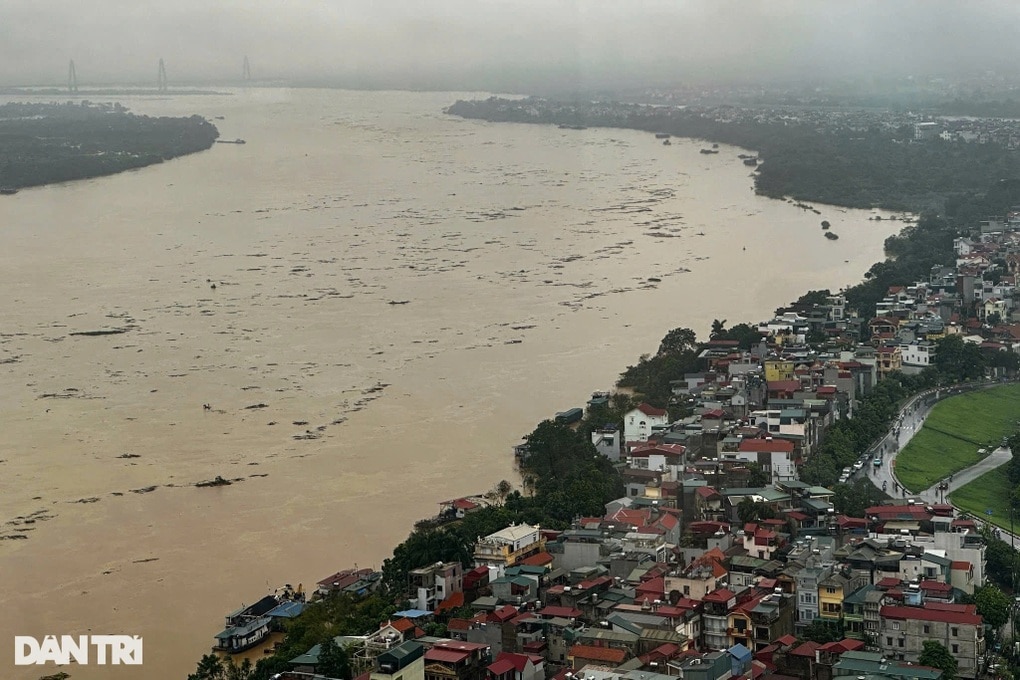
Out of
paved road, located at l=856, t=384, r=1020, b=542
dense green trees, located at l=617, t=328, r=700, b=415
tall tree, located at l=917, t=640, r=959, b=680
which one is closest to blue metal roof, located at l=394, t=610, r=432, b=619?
tall tree, located at l=917, t=640, r=959, b=680

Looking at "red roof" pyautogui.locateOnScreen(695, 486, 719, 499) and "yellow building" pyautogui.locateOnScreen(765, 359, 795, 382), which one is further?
"yellow building" pyautogui.locateOnScreen(765, 359, 795, 382)

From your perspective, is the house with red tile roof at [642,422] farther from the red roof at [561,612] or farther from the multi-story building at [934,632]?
the multi-story building at [934,632]

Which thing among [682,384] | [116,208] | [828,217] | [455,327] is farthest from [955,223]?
[116,208]

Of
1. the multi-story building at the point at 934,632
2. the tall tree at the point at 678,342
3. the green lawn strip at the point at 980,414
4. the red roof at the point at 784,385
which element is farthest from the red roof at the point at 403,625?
the tall tree at the point at 678,342

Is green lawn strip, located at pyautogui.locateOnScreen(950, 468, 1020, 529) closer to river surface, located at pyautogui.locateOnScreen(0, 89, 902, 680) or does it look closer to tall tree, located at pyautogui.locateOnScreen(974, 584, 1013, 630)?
tall tree, located at pyautogui.locateOnScreen(974, 584, 1013, 630)

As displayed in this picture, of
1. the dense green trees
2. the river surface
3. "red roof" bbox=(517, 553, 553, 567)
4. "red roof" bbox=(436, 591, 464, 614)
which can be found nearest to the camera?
"red roof" bbox=(436, 591, 464, 614)

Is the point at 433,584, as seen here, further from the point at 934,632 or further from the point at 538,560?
the point at 934,632
